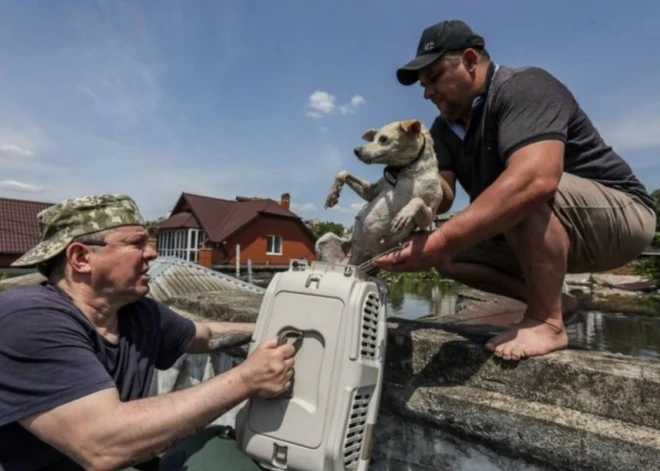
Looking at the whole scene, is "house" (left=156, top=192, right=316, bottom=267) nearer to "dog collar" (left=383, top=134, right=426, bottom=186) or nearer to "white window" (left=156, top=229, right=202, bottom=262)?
"white window" (left=156, top=229, right=202, bottom=262)

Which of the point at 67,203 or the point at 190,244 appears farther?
the point at 190,244

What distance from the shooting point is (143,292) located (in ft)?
5.73

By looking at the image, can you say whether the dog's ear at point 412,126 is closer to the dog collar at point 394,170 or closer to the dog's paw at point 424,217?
the dog collar at point 394,170

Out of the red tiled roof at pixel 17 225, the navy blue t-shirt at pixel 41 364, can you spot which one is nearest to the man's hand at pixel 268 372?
the navy blue t-shirt at pixel 41 364

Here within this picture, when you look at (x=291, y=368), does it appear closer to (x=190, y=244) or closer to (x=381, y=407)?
(x=381, y=407)

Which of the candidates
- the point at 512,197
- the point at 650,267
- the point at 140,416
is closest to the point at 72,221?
the point at 140,416

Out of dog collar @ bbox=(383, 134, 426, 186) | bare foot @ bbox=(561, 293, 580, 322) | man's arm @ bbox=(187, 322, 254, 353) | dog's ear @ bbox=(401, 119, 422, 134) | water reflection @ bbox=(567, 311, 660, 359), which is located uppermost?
dog's ear @ bbox=(401, 119, 422, 134)

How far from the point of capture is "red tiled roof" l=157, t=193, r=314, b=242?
28.5 m

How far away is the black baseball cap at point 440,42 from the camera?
1871 millimetres

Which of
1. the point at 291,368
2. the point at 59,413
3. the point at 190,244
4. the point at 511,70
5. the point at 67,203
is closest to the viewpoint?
the point at 59,413

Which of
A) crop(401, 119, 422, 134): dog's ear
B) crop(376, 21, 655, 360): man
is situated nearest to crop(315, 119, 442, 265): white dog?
crop(401, 119, 422, 134): dog's ear

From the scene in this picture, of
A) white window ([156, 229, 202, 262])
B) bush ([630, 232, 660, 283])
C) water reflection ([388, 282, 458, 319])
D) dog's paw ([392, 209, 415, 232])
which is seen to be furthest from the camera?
white window ([156, 229, 202, 262])

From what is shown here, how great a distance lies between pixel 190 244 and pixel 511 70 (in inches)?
1147

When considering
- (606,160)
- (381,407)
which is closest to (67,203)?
(381,407)
